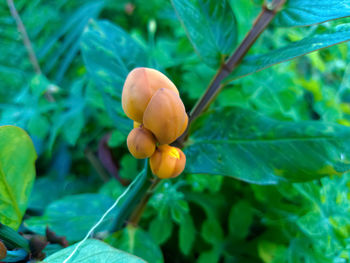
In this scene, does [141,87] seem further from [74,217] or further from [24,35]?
[24,35]

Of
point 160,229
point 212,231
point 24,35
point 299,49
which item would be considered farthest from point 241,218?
point 24,35

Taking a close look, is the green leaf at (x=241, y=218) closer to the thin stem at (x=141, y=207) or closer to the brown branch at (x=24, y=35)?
the thin stem at (x=141, y=207)

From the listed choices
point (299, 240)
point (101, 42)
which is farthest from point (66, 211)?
point (299, 240)

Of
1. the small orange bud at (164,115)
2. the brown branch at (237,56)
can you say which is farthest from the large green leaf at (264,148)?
the small orange bud at (164,115)

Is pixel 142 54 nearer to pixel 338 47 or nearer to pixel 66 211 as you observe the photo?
pixel 66 211

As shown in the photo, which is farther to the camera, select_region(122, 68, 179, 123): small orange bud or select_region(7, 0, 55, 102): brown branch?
select_region(7, 0, 55, 102): brown branch

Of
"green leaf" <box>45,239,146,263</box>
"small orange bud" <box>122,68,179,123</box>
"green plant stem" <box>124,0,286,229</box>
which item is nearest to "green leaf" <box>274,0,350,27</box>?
"green plant stem" <box>124,0,286,229</box>

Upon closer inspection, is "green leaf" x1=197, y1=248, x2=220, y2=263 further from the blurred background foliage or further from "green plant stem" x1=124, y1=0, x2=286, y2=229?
"green plant stem" x1=124, y1=0, x2=286, y2=229
